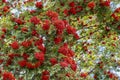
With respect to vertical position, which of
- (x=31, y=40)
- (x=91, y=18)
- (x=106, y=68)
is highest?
(x=91, y=18)

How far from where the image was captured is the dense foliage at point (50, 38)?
29.1 ft

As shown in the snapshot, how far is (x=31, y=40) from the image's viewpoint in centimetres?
899

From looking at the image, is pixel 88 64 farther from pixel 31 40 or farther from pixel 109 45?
pixel 31 40

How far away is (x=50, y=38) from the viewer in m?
9.05

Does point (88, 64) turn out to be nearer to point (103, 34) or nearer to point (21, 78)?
point (103, 34)

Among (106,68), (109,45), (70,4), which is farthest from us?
(109,45)

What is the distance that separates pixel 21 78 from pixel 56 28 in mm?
1335

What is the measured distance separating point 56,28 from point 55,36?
0.68 ft

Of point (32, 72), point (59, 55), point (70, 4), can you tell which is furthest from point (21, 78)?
point (70, 4)

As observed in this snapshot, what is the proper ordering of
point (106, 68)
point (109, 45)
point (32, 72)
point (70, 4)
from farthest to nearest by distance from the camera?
1. point (109, 45)
2. point (106, 68)
3. point (70, 4)
4. point (32, 72)

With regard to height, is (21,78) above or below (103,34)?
below

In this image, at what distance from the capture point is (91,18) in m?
13.5

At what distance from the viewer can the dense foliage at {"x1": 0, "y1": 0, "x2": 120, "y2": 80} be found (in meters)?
8.87

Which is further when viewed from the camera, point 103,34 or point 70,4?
point 103,34
